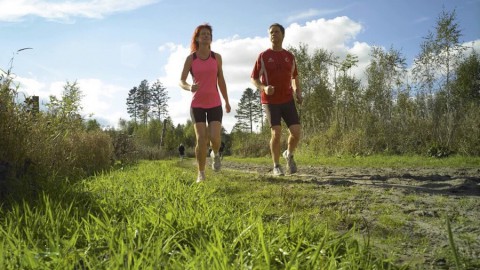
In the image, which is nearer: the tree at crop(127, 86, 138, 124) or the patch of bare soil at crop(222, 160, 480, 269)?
the patch of bare soil at crop(222, 160, 480, 269)

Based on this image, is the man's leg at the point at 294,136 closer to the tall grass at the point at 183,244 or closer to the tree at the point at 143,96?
the tall grass at the point at 183,244

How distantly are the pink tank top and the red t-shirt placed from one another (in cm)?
94

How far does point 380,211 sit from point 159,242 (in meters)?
1.93

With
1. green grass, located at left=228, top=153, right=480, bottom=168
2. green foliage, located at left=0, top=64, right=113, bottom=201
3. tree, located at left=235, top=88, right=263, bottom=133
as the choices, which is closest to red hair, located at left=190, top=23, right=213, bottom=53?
green foliage, located at left=0, top=64, right=113, bottom=201

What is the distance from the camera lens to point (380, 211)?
303cm

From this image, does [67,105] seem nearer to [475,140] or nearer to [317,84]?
[475,140]

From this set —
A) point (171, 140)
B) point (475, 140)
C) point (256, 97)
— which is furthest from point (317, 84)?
point (256, 97)

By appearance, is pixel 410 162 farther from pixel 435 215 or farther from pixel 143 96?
pixel 143 96

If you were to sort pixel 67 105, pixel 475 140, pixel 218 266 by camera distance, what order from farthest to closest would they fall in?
pixel 475 140, pixel 67 105, pixel 218 266

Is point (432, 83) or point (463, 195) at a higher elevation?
point (432, 83)

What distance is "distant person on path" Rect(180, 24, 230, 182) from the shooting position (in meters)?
5.69

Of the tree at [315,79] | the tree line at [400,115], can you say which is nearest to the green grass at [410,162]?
the tree line at [400,115]

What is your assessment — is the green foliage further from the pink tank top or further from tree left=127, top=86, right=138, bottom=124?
tree left=127, top=86, right=138, bottom=124

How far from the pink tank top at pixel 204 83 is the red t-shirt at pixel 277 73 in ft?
3.08
